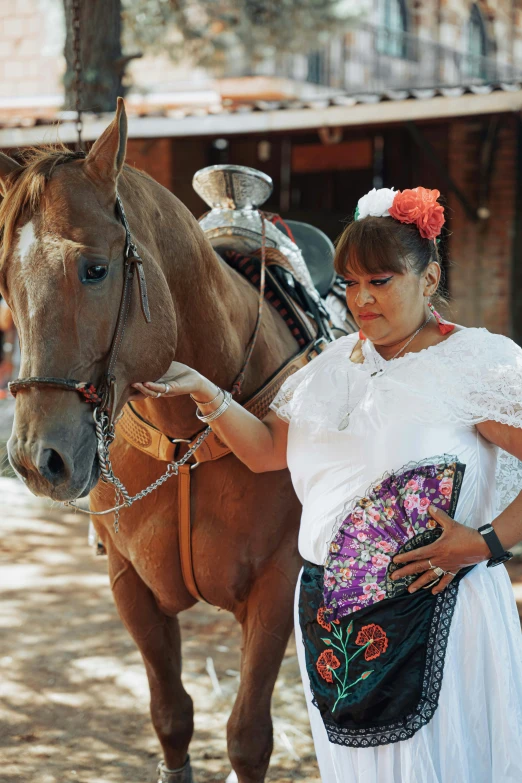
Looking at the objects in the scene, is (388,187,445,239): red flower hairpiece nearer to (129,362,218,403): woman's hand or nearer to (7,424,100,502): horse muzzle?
(129,362,218,403): woman's hand

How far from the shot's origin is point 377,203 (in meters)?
2.00

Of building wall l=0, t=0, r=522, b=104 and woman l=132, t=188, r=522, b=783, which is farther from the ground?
building wall l=0, t=0, r=522, b=104

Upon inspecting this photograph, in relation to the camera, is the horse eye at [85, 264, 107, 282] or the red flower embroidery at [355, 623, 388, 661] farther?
the red flower embroidery at [355, 623, 388, 661]

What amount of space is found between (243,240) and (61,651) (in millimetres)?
2724

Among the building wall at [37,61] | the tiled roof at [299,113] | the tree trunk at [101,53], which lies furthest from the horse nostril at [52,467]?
the building wall at [37,61]

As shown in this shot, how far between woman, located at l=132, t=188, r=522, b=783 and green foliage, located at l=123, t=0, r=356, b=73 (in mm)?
9029

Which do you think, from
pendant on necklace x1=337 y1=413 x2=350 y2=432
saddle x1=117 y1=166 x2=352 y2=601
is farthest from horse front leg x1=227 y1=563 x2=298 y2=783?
pendant on necklace x1=337 y1=413 x2=350 y2=432

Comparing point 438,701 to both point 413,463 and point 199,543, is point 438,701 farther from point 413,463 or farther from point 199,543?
point 199,543

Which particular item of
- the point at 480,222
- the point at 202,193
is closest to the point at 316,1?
the point at 480,222

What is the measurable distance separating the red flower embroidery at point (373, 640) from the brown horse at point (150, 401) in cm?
62

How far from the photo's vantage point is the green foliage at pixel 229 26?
10.6 meters

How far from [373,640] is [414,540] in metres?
0.24

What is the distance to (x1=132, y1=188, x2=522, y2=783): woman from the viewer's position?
190 centimetres

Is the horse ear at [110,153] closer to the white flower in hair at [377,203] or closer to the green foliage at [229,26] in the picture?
the white flower in hair at [377,203]
